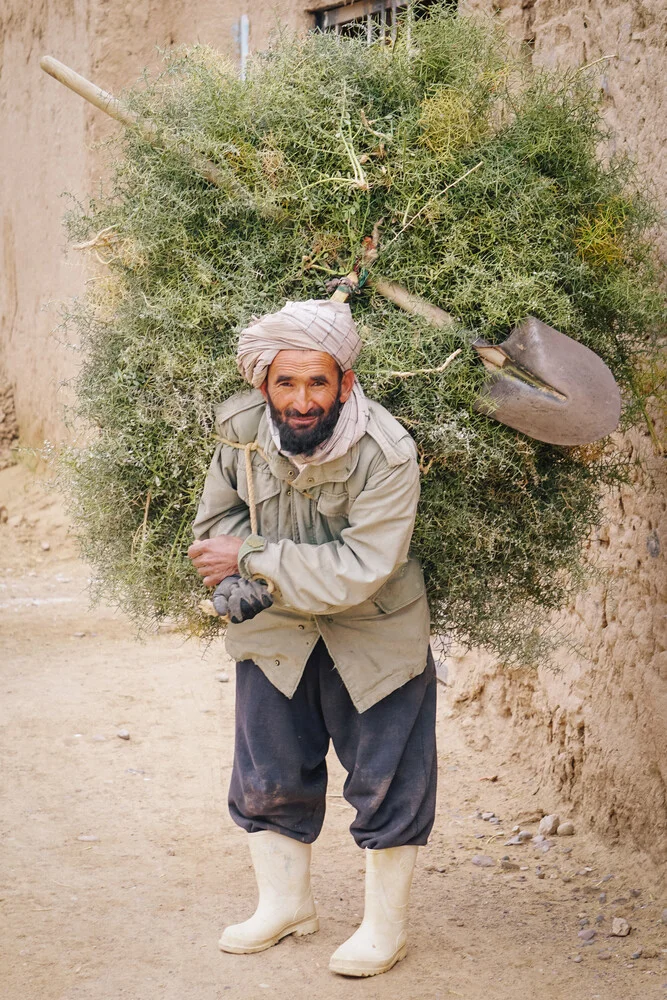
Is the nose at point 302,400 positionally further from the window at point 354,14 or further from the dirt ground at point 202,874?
the window at point 354,14

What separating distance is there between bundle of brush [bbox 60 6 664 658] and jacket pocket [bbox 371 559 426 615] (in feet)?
0.21

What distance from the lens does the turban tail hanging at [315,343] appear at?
8.02 ft

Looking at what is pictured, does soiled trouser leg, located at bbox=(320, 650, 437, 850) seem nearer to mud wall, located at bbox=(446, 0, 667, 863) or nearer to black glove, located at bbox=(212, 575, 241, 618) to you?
black glove, located at bbox=(212, 575, 241, 618)

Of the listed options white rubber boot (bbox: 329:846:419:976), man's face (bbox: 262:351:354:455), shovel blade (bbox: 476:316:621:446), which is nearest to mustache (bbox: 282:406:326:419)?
man's face (bbox: 262:351:354:455)

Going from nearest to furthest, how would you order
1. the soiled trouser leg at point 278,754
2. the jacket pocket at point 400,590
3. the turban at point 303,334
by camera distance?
1. the turban at point 303,334
2. the jacket pocket at point 400,590
3. the soiled trouser leg at point 278,754

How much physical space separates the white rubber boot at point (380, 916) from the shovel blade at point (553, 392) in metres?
1.16

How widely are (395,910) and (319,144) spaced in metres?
1.96

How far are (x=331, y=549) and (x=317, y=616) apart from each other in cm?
25

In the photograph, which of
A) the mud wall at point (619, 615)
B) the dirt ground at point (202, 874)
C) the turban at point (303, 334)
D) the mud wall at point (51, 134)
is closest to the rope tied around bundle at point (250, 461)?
the turban at point (303, 334)

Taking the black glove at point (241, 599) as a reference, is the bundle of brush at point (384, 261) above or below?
above

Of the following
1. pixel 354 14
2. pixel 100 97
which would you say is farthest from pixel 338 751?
pixel 354 14

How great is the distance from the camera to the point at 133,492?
109 inches

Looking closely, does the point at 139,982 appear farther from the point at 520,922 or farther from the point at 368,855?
the point at 520,922

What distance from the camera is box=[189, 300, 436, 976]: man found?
2.51 metres
